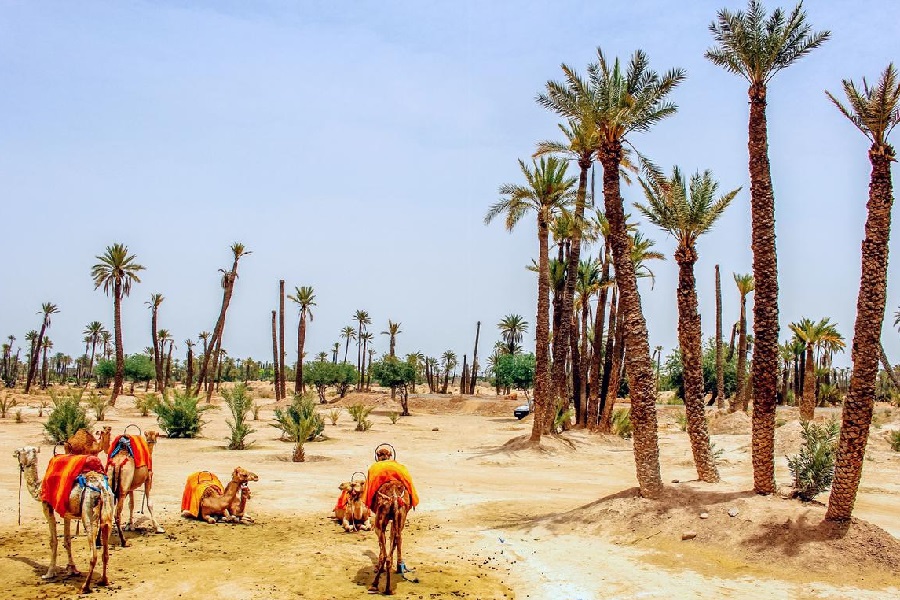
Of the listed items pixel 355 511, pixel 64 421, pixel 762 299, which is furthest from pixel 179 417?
pixel 762 299

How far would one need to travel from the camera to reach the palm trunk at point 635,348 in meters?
14.2

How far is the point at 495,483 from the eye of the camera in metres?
21.1

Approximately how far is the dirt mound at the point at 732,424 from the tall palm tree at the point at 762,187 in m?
26.8

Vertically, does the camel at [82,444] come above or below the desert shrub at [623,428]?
above

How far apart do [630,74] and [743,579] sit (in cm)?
1173

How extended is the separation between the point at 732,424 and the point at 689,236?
2691 centimetres

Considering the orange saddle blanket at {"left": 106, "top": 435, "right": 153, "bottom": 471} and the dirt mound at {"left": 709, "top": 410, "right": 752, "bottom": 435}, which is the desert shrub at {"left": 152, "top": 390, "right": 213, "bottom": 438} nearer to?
the orange saddle blanket at {"left": 106, "top": 435, "right": 153, "bottom": 471}

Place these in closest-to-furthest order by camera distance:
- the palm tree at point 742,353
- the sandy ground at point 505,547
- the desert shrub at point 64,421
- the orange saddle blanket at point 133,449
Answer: the sandy ground at point 505,547 → the orange saddle blanket at point 133,449 → the desert shrub at point 64,421 → the palm tree at point 742,353

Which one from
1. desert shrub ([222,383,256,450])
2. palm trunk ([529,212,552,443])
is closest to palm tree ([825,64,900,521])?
palm trunk ([529,212,552,443])

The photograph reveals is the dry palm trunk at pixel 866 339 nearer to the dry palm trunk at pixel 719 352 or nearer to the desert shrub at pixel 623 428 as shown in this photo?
the desert shrub at pixel 623 428

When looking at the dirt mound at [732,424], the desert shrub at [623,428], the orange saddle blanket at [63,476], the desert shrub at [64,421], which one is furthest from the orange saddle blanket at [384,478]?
the dirt mound at [732,424]

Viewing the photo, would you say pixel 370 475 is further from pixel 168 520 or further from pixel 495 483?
pixel 495 483

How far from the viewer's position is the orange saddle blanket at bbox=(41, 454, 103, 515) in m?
9.15

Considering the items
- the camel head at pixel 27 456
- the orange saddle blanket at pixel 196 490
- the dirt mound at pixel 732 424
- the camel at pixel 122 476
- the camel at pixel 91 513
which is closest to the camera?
the camel at pixel 91 513
